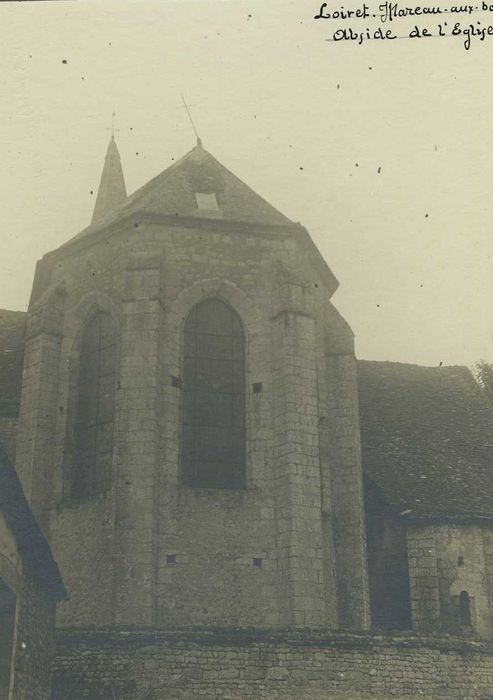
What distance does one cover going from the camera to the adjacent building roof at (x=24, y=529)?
10.2 metres

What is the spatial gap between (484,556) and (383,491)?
2515 millimetres

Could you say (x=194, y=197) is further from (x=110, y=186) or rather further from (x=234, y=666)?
(x=110, y=186)

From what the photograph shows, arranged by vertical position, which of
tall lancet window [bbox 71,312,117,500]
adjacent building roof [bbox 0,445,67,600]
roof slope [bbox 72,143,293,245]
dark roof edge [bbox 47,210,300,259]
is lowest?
adjacent building roof [bbox 0,445,67,600]

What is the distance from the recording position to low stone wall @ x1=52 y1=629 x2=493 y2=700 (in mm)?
13781

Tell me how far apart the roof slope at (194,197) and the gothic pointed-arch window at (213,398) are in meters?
2.14

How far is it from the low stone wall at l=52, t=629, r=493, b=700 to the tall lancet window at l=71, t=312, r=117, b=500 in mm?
4525

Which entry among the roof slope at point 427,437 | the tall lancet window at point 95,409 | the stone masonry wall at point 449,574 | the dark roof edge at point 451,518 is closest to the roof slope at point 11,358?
the tall lancet window at point 95,409

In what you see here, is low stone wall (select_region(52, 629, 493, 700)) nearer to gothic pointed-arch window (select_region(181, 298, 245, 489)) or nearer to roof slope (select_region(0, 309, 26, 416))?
gothic pointed-arch window (select_region(181, 298, 245, 489))

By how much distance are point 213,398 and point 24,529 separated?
26.9 ft

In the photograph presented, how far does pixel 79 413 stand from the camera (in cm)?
1938

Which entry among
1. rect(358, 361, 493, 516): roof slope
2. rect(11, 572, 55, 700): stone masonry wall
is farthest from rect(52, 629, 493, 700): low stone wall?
rect(358, 361, 493, 516): roof slope

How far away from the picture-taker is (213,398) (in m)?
19.0

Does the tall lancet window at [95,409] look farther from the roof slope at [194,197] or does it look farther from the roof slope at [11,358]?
the roof slope at [194,197]

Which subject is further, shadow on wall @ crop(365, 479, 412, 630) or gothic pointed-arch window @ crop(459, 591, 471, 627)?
shadow on wall @ crop(365, 479, 412, 630)
